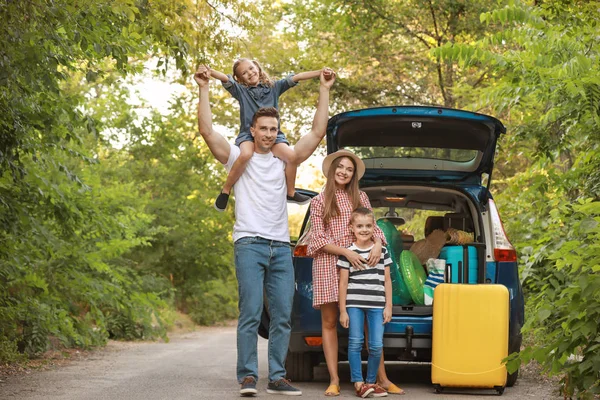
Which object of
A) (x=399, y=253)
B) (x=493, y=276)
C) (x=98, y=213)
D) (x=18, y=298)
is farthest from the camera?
(x=98, y=213)

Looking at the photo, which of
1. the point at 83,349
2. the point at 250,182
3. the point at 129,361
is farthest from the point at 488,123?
the point at 83,349

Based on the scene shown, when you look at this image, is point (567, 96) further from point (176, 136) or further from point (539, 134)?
point (176, 136)

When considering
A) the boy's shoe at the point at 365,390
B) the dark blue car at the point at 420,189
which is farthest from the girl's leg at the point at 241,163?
the boy's shoe at the point at 365,390

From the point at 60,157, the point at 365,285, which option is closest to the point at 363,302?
the point at 365,285

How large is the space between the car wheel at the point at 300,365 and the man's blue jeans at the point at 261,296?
106 cm

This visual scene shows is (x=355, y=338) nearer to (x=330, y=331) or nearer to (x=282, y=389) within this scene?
(x=330, y=331)

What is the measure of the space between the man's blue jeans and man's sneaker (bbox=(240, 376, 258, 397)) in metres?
0.07

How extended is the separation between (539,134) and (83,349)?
7040mm

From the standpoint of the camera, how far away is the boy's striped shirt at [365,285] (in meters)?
8.01

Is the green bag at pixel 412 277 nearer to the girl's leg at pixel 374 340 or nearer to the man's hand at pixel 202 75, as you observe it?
the girl's leg at pixel 374 340

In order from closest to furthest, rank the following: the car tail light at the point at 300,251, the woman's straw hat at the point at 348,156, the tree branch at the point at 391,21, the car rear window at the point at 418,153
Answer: the woman's straw hat at the point at 348,156 < the car tail light at the point at 300,251 < the car rear window at the point at 418,153 < the tree branch at the point at 391,21

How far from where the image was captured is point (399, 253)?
9.09 metres

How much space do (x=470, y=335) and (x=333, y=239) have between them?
1306 mm

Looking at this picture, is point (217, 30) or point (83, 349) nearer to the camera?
point (217, 30)
